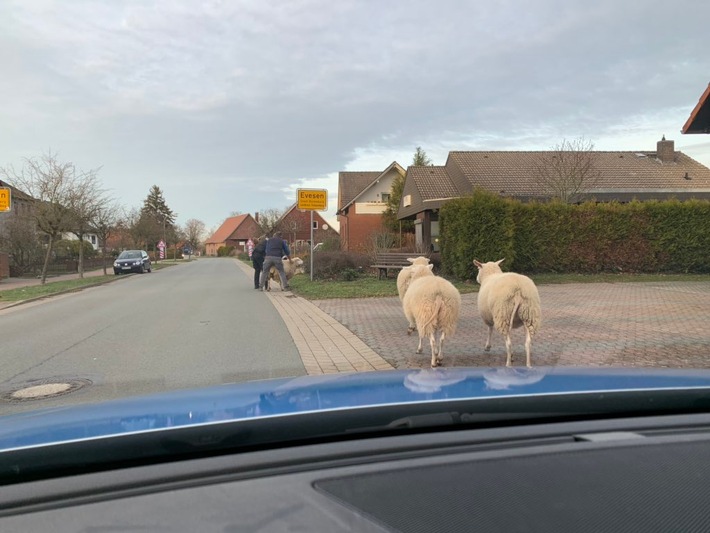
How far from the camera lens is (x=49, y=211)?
81.3 feet

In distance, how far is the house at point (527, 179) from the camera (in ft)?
91.8

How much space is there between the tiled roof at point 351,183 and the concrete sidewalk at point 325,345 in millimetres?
38904

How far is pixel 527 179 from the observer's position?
1164 inches

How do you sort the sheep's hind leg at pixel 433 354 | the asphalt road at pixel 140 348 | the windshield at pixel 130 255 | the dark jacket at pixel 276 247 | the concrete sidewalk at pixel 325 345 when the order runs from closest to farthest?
1. the asphalt road at pixel 140 348
2. the sheep's hind leg at pixel 433 354
3. the concrete sidewalk at pixel 325 345
4. the dark jacket at pixel 276 247
5. the windshield at pixel 130 255

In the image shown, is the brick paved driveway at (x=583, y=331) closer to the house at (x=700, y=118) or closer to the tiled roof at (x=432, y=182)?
the house at (x=700, y=118)

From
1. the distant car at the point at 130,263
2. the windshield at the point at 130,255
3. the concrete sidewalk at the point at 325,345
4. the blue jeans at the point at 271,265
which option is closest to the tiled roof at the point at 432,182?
the blue jeans at the point at 271,265

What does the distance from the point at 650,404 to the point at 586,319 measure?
9.04 metres

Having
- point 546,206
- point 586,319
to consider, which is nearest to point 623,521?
point 586,319

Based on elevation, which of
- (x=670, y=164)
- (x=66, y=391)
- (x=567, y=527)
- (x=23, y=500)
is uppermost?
(x=670, y=164)

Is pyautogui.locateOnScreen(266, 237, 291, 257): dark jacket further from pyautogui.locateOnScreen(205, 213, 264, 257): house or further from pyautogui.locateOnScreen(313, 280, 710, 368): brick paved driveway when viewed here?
pyautogui.locateOnScreen(205, 213, 264, 257): house

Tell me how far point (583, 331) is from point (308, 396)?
8163mm

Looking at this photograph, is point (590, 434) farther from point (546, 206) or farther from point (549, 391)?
point (546, 206)

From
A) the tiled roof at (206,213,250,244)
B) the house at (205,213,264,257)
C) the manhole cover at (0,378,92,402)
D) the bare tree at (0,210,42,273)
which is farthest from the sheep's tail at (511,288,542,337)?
the tiled roof at (206,213,250,244)

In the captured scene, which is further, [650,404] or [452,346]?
[452,346]
